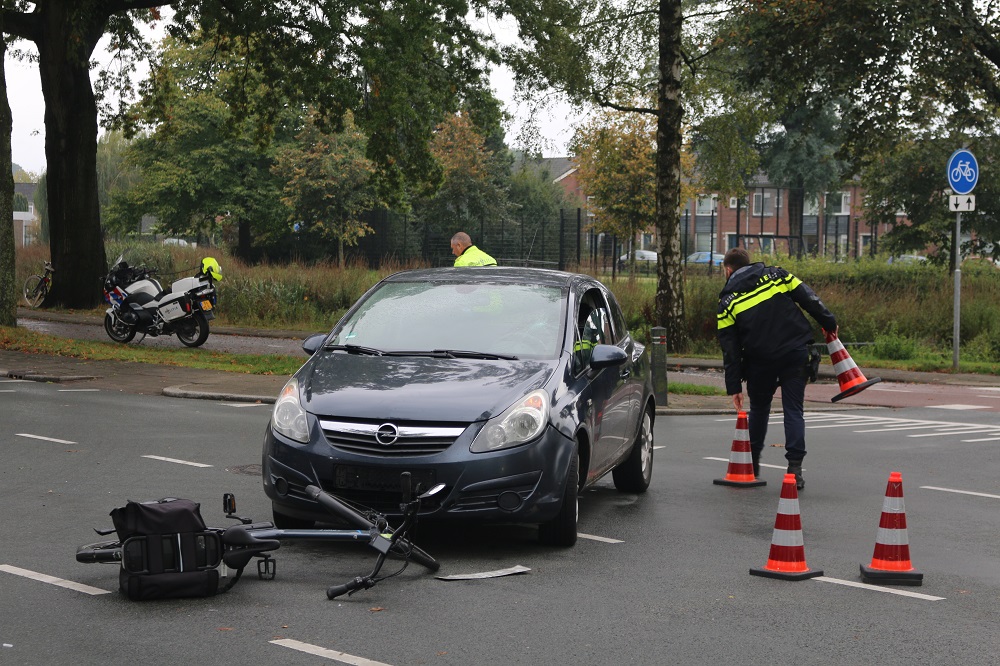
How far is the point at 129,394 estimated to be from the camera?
1608 cm

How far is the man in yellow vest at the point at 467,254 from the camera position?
1392 centimetres

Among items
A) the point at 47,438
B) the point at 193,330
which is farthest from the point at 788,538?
the point at 193,330

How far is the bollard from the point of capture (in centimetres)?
1617

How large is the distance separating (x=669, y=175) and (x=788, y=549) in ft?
56.4

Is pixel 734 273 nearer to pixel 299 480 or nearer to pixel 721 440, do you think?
pixel 721 440

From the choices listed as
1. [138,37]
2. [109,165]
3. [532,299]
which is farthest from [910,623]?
[109,165]

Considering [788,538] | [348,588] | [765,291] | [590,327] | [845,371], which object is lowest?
[348,588]

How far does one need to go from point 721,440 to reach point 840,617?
7.19m

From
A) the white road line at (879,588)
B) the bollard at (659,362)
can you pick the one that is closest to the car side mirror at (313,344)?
the white road line at (879,588)

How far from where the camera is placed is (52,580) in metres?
6.59

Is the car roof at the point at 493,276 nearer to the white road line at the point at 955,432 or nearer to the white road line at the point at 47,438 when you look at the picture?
the white road line at the point at 47,438

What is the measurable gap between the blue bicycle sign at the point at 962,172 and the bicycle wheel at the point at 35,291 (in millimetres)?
19828

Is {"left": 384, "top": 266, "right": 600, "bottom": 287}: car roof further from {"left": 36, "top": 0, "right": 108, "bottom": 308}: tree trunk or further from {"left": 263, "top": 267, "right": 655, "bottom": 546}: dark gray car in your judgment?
{"left": 36, "top": 0, "right": 108, "bottom": 308}: tree trunk

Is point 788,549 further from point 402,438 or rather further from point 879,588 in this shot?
point 402,438
